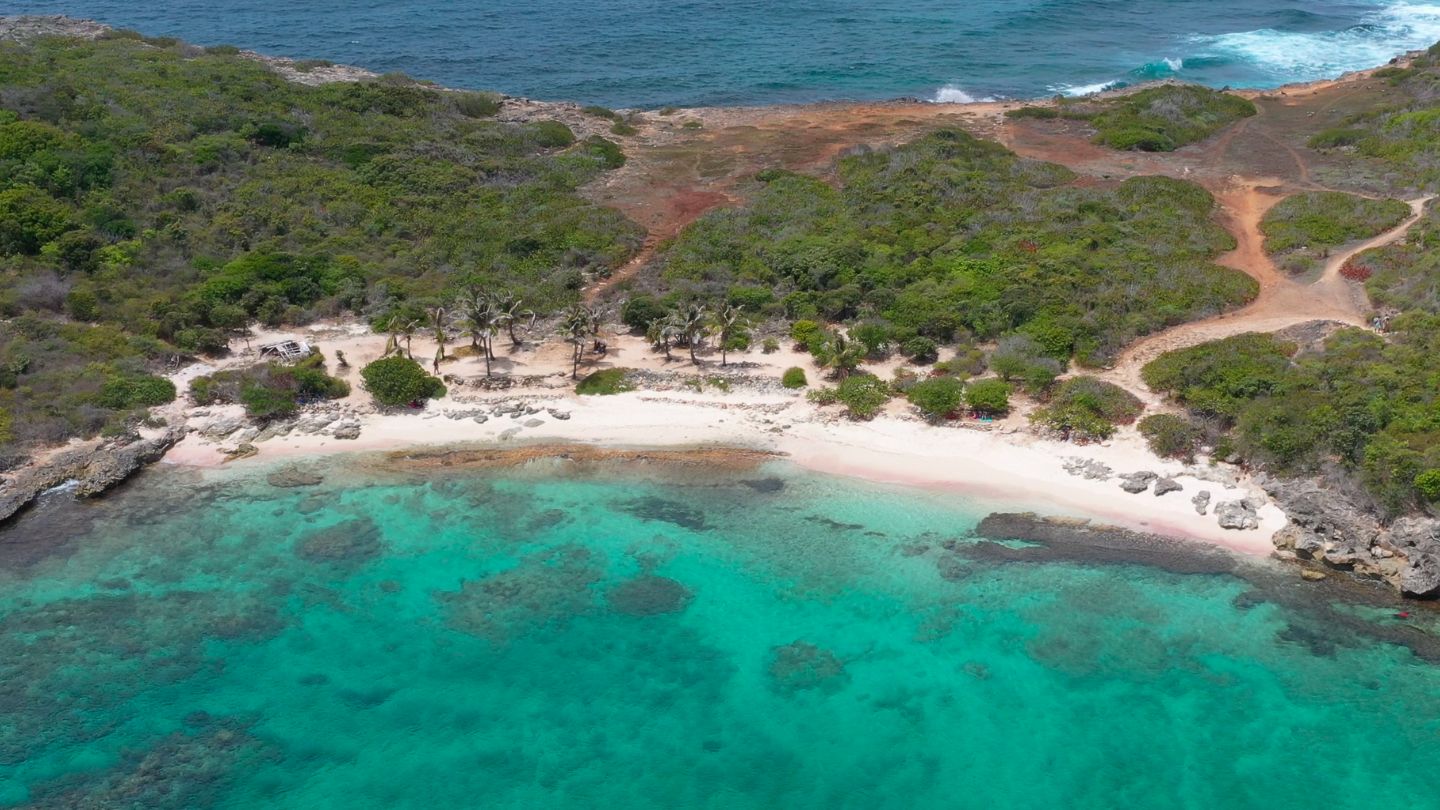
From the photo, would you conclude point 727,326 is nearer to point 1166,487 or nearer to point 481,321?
point 481,321

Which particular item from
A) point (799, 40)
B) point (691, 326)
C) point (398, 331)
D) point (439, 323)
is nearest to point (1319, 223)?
point (691, 326)

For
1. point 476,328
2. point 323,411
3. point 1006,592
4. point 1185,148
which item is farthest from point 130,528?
point 1185,148

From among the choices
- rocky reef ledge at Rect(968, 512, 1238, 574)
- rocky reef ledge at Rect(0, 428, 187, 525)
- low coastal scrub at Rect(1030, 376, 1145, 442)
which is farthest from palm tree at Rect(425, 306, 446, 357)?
low coastal scrub at Rect(1030, 376, 1145, 442)

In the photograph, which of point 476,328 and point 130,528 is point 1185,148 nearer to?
point 476,328

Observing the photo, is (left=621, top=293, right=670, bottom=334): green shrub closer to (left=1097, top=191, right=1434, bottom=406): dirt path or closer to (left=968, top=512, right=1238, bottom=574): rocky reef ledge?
(left=968, top=512, right=1238, bottom=574): rocky reef ledge

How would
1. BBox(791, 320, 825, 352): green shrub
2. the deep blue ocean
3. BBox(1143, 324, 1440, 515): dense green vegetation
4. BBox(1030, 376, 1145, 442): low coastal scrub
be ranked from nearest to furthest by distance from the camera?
BBox(1143, 324, 1440, 515): dense green vegetation < BBox(1030, 376, 1145, 442): low coastal scrub < BBox(791, 320, 825, 352): green shrub < the deep blue ocean

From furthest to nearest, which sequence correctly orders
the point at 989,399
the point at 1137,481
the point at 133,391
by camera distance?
the point at 133,391
the point at 989,399
the point at 1137,481

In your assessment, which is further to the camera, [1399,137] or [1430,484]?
[1399,137]
